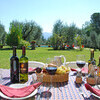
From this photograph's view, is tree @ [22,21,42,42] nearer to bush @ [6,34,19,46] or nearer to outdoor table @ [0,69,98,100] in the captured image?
bush @ [6,34,19,46]

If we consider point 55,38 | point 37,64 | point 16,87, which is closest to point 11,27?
point 55,38

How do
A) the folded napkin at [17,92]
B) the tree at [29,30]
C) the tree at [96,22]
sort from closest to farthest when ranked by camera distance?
the folded napkin at [17,92] → the tree at [29,30] → the tree at [96,22]

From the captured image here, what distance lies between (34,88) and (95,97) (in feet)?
1.86

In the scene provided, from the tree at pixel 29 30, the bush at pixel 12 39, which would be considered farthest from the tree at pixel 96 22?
the bush at pixel 12 39

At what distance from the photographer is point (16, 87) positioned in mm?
1334

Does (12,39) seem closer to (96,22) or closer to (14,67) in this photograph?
(14,67)

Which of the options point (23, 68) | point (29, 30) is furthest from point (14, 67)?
point (29, 30)

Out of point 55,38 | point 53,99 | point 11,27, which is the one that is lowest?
point 53,99

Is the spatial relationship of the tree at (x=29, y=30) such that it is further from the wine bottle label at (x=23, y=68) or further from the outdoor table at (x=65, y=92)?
the outdoor table at (x=65, y=92)

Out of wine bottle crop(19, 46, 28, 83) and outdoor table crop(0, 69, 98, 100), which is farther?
wine bottle crop(19, 46, 28, 83)

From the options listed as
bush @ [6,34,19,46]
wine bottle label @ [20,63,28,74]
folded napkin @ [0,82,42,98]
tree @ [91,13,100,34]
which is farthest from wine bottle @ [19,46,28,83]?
tree @ [91,13,100,34]

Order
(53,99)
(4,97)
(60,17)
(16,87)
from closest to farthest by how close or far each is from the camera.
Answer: (4,97), (53,99), (16,87), (60,17)

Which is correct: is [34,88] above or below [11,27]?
below

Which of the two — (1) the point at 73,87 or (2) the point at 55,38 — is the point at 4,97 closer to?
(1) the point at 73,87
